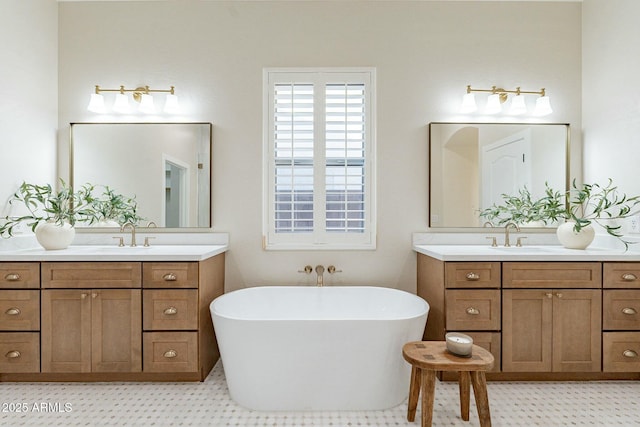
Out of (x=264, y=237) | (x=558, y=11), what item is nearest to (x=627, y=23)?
(x=558, y=11)

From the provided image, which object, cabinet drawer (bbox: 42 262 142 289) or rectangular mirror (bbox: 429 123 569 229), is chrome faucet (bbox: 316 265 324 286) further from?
cabinet drawer (bbox: 42 262 142 289)

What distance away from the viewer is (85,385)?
2.14 meters

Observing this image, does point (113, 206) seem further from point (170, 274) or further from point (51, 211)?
point (170, 274)

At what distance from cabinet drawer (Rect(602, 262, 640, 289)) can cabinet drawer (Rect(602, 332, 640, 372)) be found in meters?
0.30

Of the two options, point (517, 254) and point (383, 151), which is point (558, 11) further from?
point (517, 254)

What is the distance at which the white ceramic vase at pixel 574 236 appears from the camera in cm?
238

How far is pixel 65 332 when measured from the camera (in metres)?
2.09

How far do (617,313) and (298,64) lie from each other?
2771 mm

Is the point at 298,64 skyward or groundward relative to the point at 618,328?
skyward

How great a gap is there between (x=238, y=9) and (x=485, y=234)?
2652 mm

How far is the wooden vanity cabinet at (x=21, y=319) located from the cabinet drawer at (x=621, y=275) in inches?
139

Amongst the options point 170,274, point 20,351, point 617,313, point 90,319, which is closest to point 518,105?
point 617,313

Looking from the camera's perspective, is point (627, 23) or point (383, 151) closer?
point (627, 23)

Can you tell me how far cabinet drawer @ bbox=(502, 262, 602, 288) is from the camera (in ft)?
6.95
